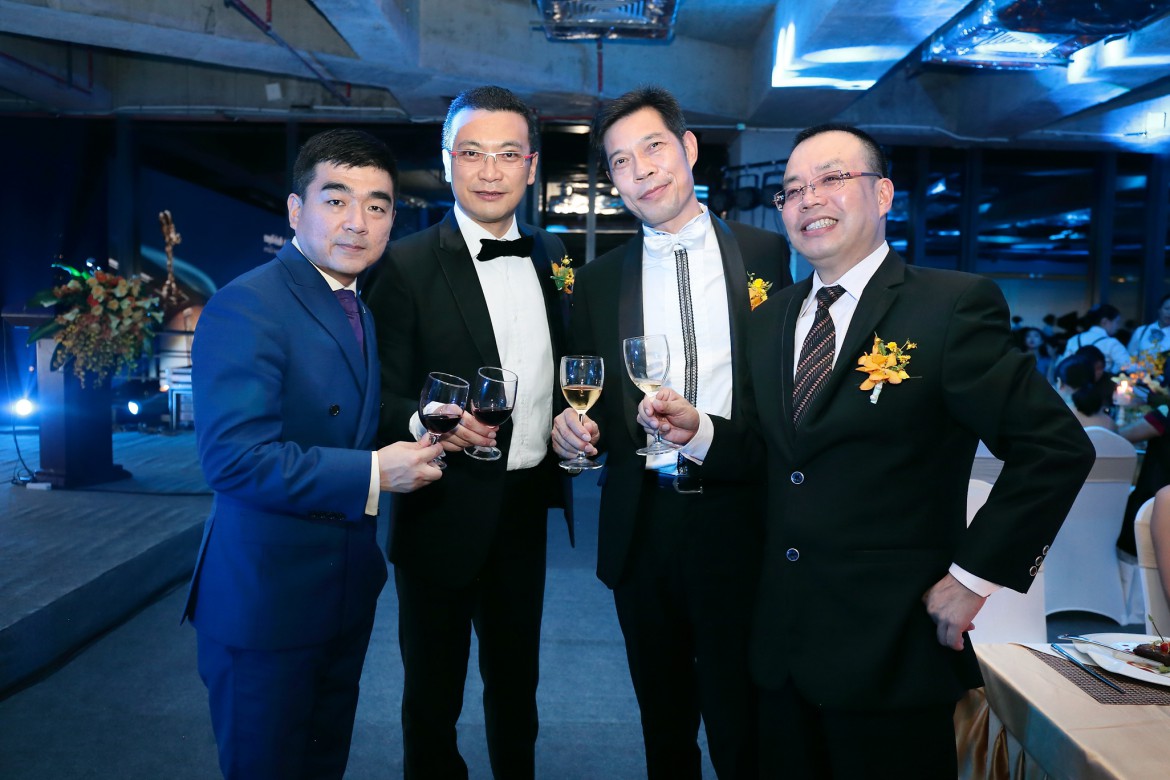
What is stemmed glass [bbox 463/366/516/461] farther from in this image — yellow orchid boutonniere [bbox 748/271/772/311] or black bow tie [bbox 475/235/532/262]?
yellow orchid boutonniere [bbox 748/271/772/311]

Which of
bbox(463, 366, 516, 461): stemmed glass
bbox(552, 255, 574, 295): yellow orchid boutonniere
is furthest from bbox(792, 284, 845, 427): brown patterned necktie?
bbox(552, 255, 574, 295): yellow orchid boutonniere

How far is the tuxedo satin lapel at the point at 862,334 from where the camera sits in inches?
60.1

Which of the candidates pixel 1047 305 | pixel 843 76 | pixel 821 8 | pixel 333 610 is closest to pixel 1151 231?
pixel 1047 305

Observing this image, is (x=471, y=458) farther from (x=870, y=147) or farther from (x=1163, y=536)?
(x=1163, y=536)

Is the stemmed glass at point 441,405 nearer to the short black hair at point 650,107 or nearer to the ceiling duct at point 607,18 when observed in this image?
the short black hair at point 650,107

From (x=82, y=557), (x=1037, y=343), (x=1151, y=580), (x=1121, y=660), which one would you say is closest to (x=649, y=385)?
(x=1121, y=660)

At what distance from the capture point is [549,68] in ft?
24.4

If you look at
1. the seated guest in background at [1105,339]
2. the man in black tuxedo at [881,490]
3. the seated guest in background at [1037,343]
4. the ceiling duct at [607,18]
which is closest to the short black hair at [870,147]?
the man in black tuxedo at [881,490]

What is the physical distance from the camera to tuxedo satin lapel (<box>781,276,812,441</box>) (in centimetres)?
162

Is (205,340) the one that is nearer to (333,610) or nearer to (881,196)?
(333,610)

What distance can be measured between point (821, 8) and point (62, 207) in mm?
9155

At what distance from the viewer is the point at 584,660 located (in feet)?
11.5

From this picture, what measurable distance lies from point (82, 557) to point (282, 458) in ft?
10.7

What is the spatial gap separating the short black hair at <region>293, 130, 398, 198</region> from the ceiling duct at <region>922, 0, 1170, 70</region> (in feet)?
15.4
